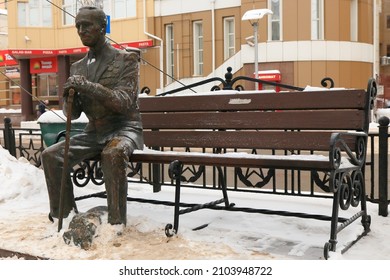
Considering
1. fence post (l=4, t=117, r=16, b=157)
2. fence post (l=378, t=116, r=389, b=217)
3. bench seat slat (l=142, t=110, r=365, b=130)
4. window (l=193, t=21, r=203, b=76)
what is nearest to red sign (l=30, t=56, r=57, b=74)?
window (l=193, t=21, r=203, b=76)

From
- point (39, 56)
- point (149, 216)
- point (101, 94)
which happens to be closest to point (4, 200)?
point (149, 216)

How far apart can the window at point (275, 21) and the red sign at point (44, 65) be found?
43.4 feet

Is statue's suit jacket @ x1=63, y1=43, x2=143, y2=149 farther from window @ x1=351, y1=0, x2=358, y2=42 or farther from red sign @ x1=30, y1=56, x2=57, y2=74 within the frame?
red sign @ x1=30, y1=56, x2=57, y2=74

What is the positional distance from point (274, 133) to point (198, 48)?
75.1 feet

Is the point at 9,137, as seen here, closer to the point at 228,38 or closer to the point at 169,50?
the point at 228,38

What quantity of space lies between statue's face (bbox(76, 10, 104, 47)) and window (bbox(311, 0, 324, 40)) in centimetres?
2144

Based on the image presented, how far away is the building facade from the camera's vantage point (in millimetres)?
24984

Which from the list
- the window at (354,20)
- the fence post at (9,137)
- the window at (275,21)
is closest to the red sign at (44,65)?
the window at (275,21)

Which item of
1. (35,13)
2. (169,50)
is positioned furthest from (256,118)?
(35,13)

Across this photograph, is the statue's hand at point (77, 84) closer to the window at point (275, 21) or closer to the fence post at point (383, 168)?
the fence post at point (383, 168)

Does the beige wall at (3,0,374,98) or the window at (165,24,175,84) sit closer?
the beige wall at (3,0,374,98)

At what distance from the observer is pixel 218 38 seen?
26.6 meters

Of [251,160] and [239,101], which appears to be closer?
[251,160]

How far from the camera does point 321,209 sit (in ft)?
18.3
